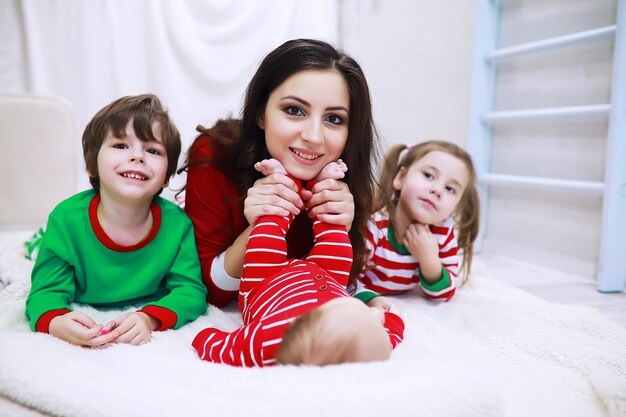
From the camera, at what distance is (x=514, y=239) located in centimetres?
223

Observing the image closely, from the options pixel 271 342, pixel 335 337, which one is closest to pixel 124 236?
pixel 271 342

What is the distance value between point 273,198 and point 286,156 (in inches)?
3.7

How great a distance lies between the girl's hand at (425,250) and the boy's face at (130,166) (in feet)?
2.01

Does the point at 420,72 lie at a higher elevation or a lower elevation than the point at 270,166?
higher

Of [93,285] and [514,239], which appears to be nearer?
[93,285]

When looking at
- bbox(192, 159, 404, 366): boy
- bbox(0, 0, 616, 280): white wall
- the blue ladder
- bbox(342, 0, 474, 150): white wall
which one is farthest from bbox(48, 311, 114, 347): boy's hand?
bbox(342, 0, 474, 150): white wall

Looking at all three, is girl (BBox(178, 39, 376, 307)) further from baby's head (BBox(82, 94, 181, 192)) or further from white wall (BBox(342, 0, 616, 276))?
white wall (BBox(342, 0, 616, 276))

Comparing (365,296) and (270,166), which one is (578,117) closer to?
(365,296)

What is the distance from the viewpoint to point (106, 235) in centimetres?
103

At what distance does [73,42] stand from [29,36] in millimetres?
171

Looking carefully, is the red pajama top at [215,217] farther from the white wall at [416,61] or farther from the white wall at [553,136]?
the white wall at [416,61]

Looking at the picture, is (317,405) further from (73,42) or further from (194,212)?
(73,42)

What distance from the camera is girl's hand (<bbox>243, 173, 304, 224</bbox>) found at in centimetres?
97

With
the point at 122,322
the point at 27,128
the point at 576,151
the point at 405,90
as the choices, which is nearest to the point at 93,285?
the point at 122,322
